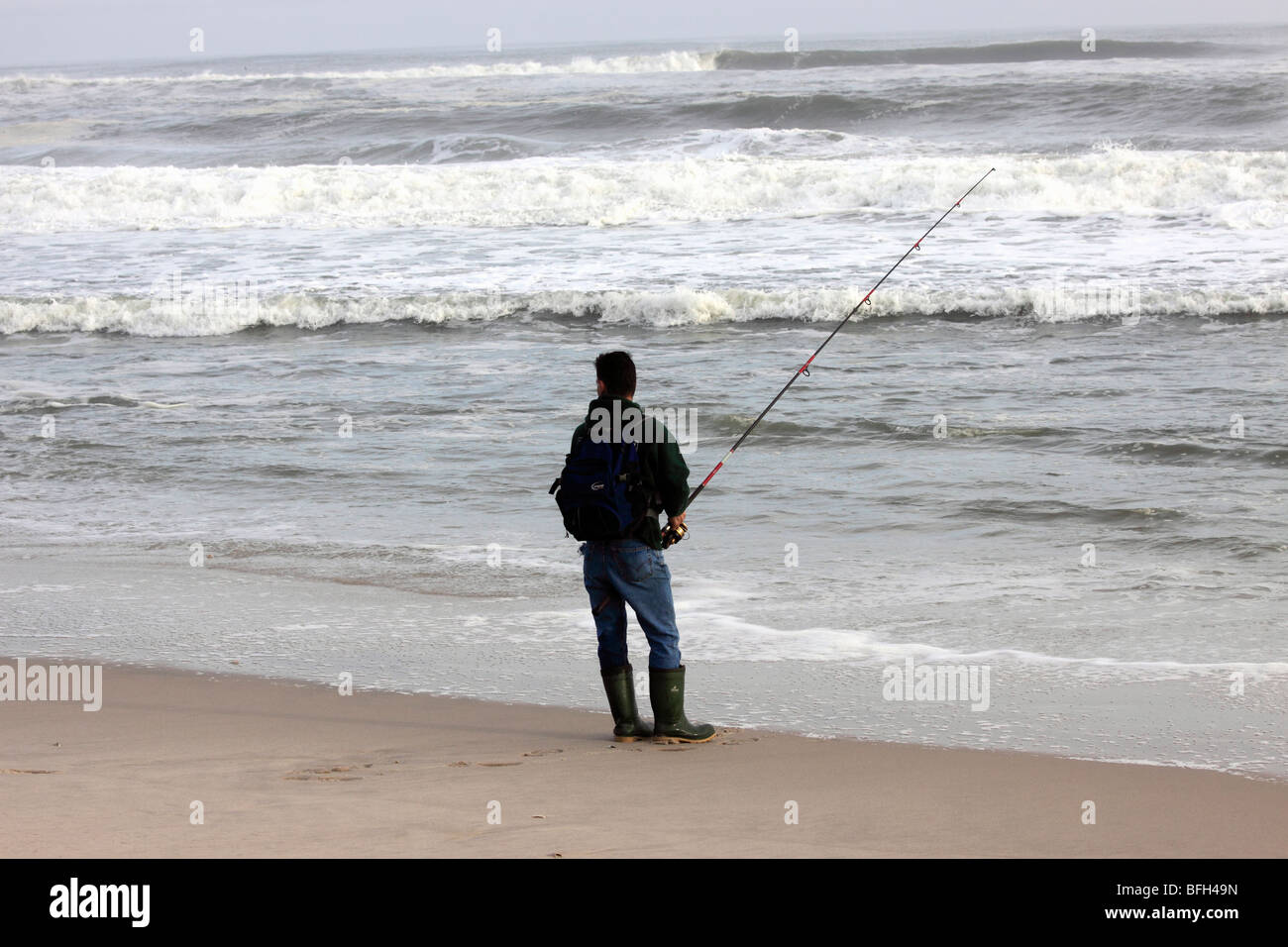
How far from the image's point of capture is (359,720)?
4.89 m

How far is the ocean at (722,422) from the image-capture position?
5.57m

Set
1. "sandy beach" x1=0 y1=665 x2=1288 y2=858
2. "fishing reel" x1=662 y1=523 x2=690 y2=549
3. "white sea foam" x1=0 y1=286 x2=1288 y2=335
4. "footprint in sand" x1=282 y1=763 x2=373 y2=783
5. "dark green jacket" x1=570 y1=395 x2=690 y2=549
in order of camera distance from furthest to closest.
→ "white sea foam" x1=0 y1=286 x2=1288 y2=335, "fishing reel" x1=662 y1=523 x2=690 y2=549, "dark green jacket" x1=570 y1=395 x2=690 y2=549, "footprint in sand" x1=282 y1=763 x2=373 y2=783, "sandy beach" x1=0 y1=665 x2=1288 y2=858

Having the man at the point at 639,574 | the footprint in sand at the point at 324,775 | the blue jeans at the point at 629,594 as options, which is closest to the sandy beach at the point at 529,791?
the footprint in sand at the point at 324,775

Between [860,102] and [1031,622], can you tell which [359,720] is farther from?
[860,102]

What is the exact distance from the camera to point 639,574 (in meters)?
4.47

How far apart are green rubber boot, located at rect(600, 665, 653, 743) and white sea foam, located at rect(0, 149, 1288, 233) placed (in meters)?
15.7

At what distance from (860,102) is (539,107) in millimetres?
8526

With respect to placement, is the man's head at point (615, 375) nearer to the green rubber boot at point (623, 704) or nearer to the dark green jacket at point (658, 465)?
the dark green jacket at point (658, 465)

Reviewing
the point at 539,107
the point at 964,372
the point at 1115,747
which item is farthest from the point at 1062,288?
the point at 539,107

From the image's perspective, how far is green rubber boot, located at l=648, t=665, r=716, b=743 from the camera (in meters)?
4.59

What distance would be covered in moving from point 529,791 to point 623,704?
72 cm

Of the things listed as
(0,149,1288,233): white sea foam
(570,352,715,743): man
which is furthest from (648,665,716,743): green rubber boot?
(0,149,1288,233): white sea foam

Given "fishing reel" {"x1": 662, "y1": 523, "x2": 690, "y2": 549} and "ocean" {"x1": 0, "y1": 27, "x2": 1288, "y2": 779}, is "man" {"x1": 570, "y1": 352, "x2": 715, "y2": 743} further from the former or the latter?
"ocean" {"x1": 0, "y1": 27, "x2": 1288, "y2": 779}

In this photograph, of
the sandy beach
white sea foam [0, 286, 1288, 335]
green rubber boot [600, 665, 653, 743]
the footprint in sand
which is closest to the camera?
the sandy beach
